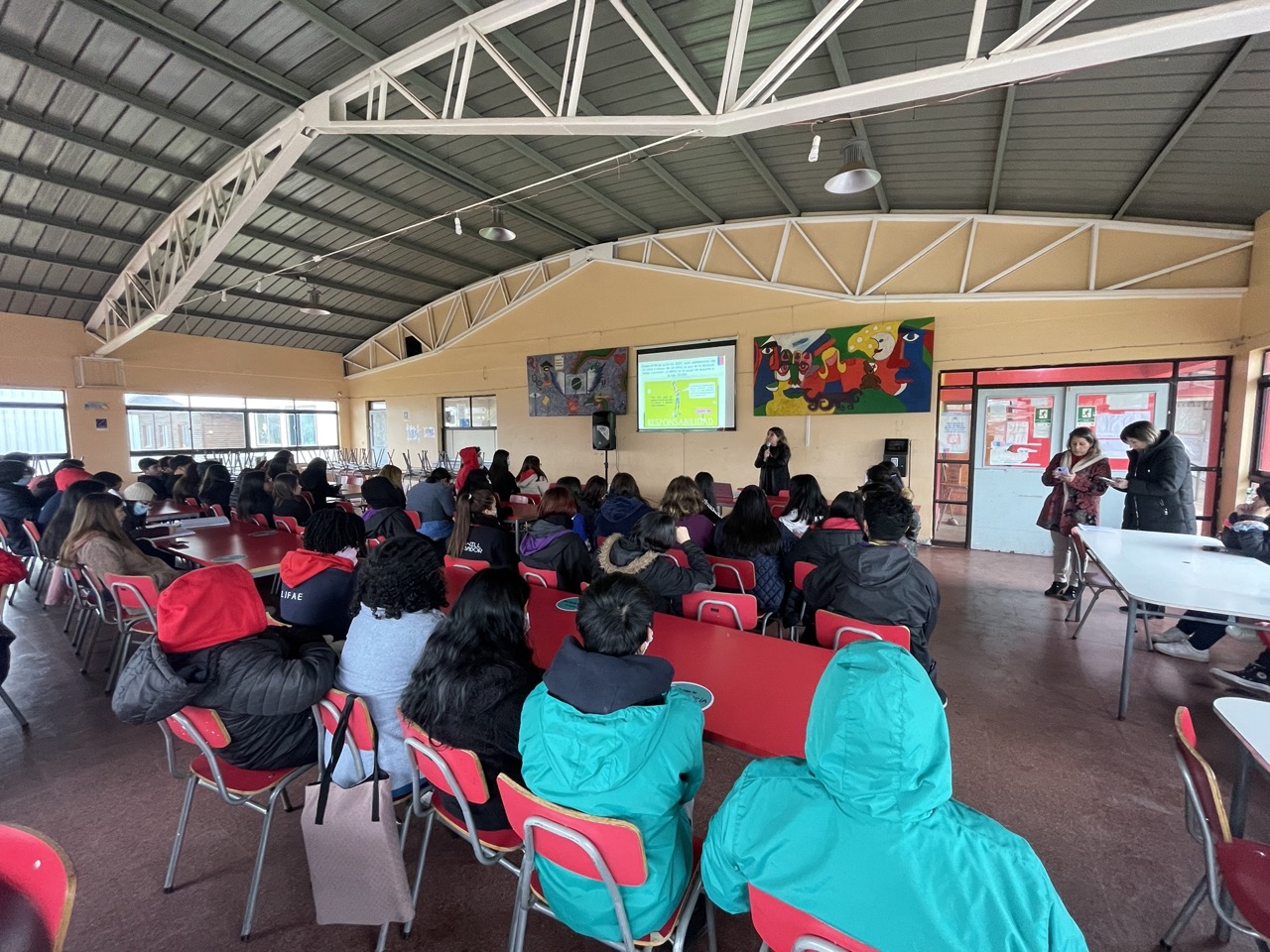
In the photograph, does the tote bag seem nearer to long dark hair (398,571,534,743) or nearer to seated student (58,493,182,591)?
long dark hair (398,571,534,743)

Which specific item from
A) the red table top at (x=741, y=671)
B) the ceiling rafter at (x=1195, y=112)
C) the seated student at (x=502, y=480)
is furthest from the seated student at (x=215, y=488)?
the ceiling rafter at (x=1195, y=112)

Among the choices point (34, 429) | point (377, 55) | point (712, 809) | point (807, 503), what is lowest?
point (712, 809)

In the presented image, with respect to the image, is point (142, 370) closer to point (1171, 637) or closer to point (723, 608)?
point (723, 608)

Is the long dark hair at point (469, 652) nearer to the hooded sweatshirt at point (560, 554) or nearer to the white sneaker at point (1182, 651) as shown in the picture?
the hooded sweatshirt at point (560, 554)

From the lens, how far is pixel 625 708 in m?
1.22

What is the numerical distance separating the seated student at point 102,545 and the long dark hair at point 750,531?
11.2 ft

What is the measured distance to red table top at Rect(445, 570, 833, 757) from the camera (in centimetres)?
150

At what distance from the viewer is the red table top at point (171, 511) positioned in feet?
17.7

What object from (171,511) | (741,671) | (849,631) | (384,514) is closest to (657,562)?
(741,671)

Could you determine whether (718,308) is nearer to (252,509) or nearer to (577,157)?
(577,157)

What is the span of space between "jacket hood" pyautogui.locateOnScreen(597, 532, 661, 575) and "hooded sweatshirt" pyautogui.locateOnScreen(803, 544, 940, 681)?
867 millimetres

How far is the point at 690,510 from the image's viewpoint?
11.9 feet

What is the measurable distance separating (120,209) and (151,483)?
3868 millimetres

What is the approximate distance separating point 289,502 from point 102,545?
1.72 meters
